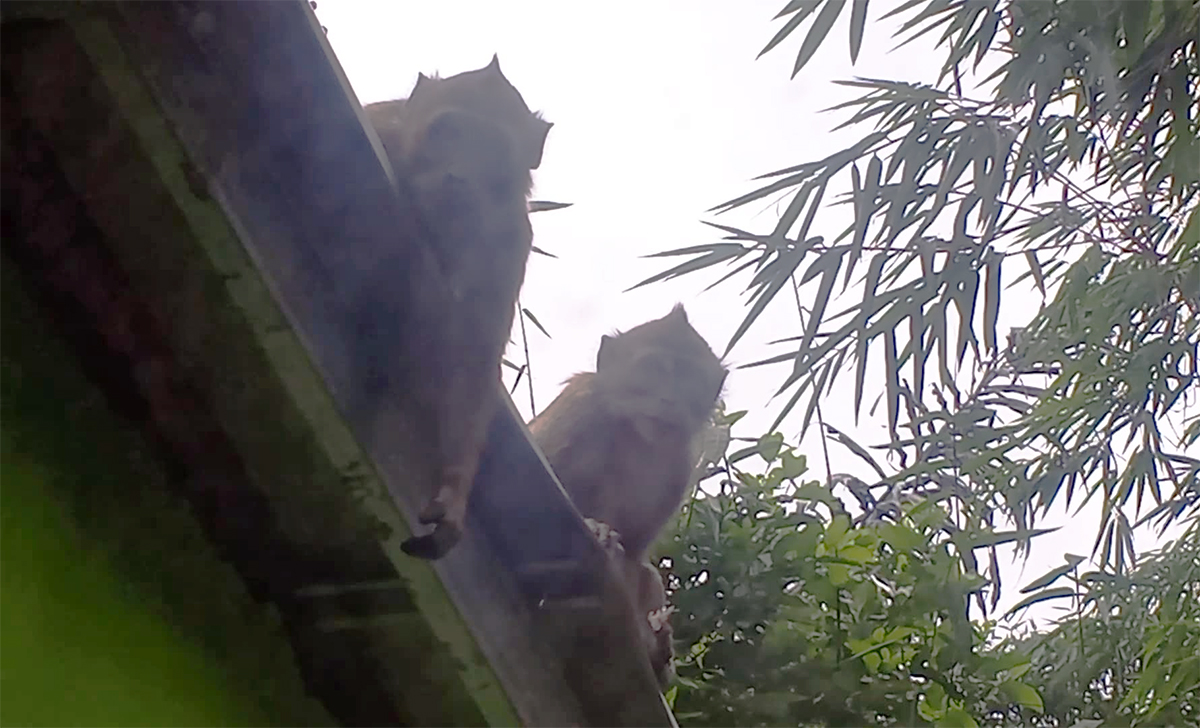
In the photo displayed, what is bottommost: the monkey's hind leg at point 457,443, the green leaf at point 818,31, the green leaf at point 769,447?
the monkey's hind leg at point 457,443

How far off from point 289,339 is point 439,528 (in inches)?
10.9

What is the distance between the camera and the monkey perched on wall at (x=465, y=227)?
1396 mm

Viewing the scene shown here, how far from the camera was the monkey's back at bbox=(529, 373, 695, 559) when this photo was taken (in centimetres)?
248

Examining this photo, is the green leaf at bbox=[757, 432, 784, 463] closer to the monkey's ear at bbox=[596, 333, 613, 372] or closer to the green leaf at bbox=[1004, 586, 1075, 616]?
the monkey's ear at bbox=[596, 333, 613, 372]

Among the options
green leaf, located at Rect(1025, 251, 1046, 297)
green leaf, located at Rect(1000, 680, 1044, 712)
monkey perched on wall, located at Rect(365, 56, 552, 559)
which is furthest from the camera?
green leaf, located at Rect(1025, 251, 1046, 297)

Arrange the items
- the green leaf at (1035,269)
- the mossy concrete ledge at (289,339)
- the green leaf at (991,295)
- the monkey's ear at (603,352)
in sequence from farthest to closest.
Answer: the green leaf at (1035,269) < the green leaf at (991,295) < the monkey's ear at (603,352) < the mossy concrete ledge at (289,339)

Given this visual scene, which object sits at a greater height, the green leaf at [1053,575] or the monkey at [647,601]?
the green leaf at [1053,575]

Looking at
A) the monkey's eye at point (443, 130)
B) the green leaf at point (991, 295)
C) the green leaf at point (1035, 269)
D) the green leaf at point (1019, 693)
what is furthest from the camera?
the green leaf at point (1035, 269)

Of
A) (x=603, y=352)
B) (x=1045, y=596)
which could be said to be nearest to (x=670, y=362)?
(x=603, y=352)

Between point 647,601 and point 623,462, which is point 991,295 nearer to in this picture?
point 623,462

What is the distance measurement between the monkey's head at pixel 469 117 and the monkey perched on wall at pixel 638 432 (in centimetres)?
83

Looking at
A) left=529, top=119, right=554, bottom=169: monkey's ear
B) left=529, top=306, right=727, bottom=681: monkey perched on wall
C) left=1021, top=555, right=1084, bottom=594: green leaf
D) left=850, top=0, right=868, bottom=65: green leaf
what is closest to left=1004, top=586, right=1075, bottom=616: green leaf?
left=1021, top=555, right=1084, bottom=594: green leaf

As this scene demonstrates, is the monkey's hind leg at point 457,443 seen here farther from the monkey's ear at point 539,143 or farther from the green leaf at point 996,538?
the green leaf at point 996,538

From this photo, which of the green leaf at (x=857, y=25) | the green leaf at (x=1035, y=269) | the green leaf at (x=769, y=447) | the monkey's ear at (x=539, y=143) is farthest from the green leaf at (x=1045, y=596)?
the monkey's ear at (x=539, y=143)
